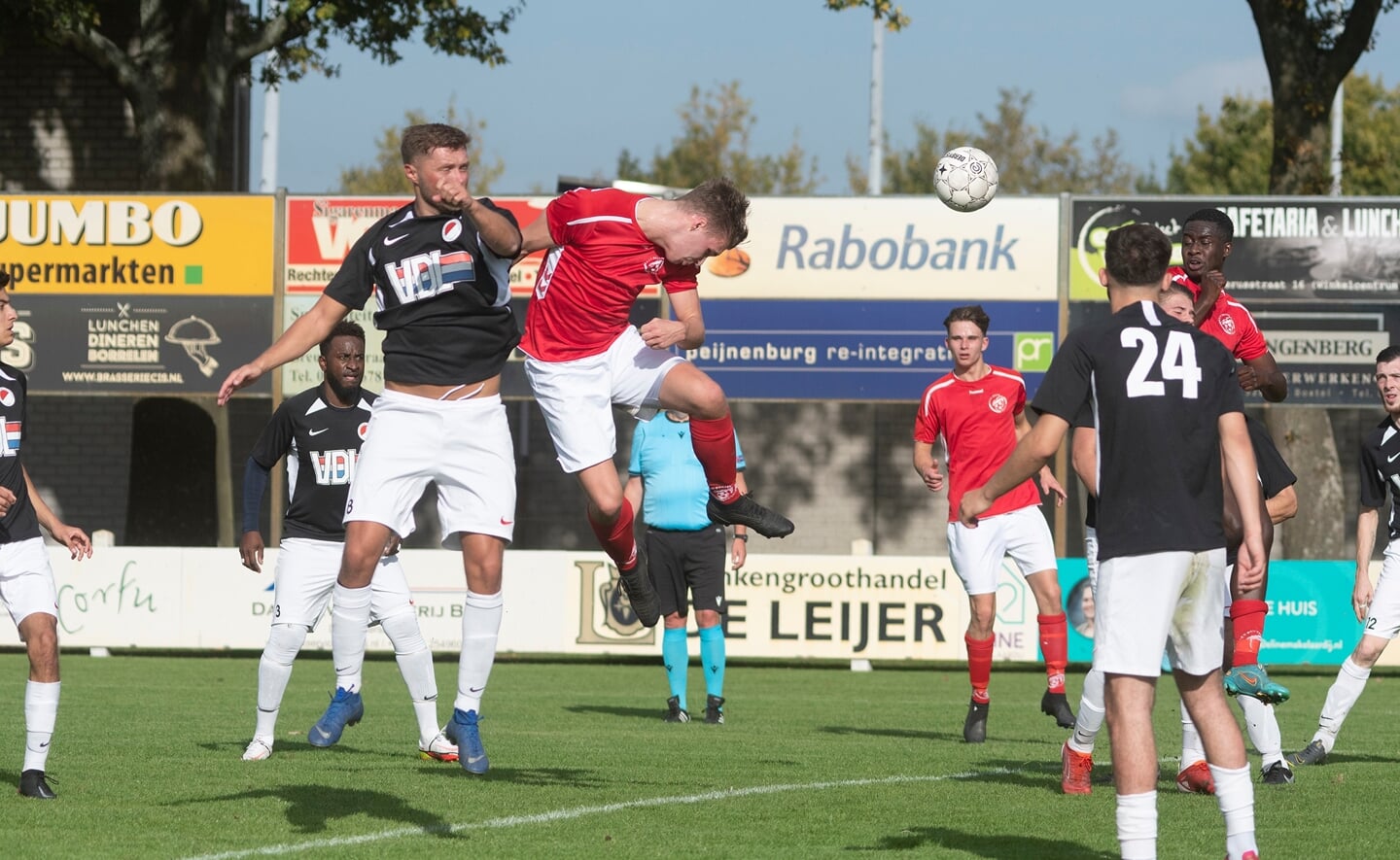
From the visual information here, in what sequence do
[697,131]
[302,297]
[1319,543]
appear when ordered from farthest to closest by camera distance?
[697,131] < [1319,543] < [302,297]

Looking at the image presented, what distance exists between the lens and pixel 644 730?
11.6m

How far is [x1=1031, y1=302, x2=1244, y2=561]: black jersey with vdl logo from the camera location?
5918 millimetres

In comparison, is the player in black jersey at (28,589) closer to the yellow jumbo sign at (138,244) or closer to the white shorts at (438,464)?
the white shorts at (438,464)

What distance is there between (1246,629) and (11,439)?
18.5 ft

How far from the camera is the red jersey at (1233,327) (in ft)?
28.8

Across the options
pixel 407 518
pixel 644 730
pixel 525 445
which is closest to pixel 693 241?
pixel 407 518

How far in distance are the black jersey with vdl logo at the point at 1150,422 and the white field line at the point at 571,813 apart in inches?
108

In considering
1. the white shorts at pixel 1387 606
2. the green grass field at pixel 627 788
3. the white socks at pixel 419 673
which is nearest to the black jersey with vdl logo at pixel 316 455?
the white socks at pixel 419 673

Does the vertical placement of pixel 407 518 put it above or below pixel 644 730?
above

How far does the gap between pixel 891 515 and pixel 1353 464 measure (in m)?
6.98

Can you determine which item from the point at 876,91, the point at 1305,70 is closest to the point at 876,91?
the point at 876,91

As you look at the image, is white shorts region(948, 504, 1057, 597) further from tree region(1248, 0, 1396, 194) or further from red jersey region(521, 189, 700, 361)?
tree region(1248, 0, 1396, 194)

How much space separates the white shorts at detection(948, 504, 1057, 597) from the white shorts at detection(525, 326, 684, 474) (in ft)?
12.1

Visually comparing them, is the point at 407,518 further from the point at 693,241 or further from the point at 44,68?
the point at 44,68
